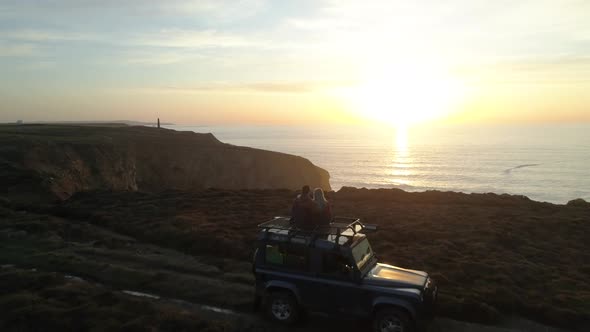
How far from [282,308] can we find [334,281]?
65.1 inches

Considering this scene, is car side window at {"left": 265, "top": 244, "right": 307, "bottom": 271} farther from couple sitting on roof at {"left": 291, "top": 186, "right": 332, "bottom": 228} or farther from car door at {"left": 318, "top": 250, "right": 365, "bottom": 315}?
couple sitting on roof at {"left": 291, "top": 186, "right": 332, "bottom": 228}

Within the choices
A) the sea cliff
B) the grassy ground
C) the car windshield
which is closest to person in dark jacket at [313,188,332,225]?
the car windshield

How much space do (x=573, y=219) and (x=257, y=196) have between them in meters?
18.5

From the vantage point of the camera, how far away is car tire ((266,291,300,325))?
10.1 metres

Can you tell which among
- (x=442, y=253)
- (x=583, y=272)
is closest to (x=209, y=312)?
(x=442, y=253)

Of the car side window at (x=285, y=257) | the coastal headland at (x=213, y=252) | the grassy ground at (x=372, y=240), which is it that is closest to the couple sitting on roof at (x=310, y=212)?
the car side window at (x=285, y=257)

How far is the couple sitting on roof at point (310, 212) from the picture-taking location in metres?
10.7

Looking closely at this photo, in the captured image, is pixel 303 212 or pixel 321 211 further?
pixel 321 211

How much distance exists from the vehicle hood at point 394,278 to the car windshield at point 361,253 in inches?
11.9

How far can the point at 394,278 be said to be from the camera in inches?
382

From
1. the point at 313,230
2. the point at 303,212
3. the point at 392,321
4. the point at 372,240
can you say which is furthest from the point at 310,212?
the point at 372,240

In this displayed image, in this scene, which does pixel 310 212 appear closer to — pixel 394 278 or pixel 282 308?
pixel 282 308

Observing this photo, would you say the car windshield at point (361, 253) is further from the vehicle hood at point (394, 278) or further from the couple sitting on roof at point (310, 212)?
the couple sitting on roof at point (310, 212)

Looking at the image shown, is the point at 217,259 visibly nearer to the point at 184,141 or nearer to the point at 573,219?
the point at 573,219
